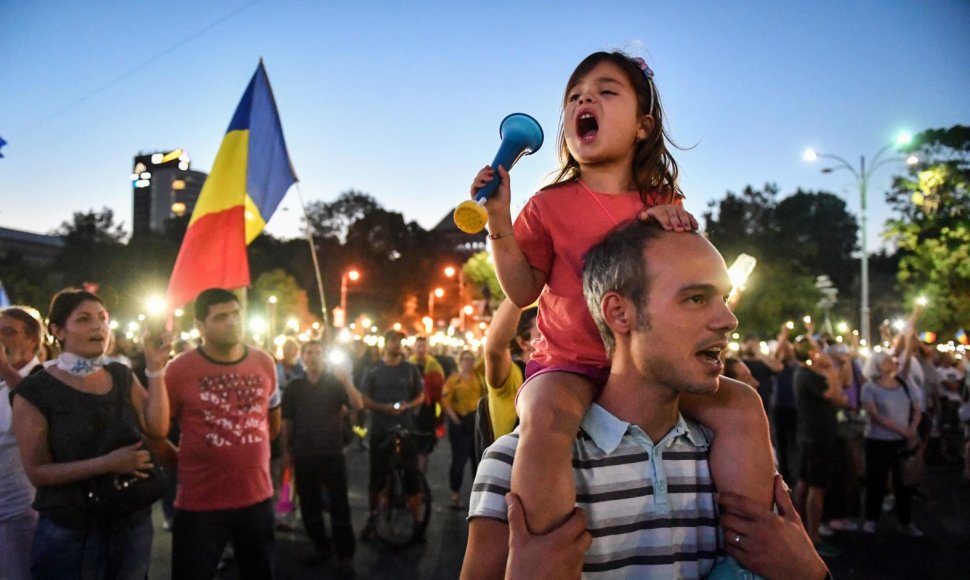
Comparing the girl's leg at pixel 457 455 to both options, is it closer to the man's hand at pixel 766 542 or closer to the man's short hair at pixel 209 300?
the man's short hair at pixel 209 300

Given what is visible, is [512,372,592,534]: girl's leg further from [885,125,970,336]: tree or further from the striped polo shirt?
[885,125,970,336]: tree

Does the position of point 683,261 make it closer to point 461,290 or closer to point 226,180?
point 226,180

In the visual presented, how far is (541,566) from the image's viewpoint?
176 centimetres

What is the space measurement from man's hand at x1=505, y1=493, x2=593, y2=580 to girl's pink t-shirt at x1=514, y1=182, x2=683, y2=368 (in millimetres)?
573

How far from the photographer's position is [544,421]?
196cm

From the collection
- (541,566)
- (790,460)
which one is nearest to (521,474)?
(541,566)

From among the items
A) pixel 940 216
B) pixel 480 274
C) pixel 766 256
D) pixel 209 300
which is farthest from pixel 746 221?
pixel 209 300

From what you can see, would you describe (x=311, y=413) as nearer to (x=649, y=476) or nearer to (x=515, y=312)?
(x=515, y=312)

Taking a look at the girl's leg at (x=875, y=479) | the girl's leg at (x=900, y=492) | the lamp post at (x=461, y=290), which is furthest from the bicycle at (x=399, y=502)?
the lamp post at (x=461, y=290)

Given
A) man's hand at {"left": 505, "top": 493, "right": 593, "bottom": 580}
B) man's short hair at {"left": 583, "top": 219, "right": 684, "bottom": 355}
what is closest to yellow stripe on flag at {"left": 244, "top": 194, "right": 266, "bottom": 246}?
man's short hair at {"left": 583, "top": 219, "right": 684, "bottom": 355}

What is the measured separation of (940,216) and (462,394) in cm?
1644

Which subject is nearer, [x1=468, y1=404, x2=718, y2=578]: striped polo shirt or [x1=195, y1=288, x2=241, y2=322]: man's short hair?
[x1=468, y1=404, x2=718, y2=578]: striped polo shirt

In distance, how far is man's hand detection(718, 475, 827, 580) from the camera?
6.27 feet

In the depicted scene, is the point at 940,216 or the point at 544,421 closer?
the point at 544,421
